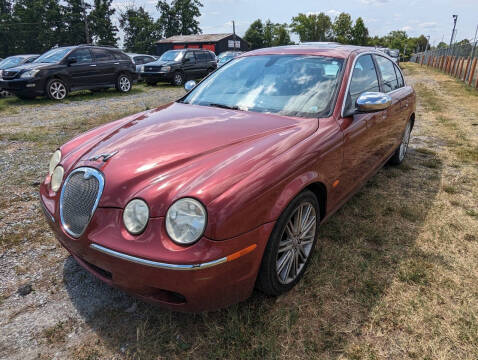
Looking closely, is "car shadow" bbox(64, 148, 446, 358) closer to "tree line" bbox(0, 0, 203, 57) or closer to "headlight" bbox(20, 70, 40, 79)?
"headlight" bbox(20, 70, 40, 79)

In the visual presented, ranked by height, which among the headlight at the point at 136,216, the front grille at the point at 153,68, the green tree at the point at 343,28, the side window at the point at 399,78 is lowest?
the headlight at the point at 136,216

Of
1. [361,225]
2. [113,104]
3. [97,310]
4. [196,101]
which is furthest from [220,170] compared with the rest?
[113,104]

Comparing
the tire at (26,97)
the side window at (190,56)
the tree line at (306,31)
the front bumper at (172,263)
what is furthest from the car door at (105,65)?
the tree line at (306,31)

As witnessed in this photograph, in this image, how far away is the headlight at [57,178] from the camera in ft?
7.41

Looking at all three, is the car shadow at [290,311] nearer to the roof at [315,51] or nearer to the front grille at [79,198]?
the front grille at [79,198]

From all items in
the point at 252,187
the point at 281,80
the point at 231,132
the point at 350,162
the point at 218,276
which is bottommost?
the point at 218,276

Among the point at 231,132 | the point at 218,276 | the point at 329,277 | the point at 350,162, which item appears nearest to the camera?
the point at 218,276

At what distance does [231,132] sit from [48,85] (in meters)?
9.73

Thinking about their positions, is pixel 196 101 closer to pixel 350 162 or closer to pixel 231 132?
pixel 231 132

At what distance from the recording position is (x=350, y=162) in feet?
9.11

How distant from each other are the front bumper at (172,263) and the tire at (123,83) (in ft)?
37.1

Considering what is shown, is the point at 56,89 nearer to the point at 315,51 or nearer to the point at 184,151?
the point at 315,51

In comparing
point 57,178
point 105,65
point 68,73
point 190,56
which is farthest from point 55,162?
point 190,56

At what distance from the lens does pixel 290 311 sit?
84.1 inches
